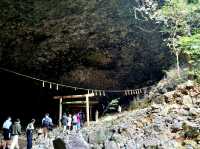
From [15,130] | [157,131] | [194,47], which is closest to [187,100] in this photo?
[194,47]

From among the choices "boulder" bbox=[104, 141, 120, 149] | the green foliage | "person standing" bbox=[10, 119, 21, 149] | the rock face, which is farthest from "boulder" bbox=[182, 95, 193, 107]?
"person standing" bbox=[10, 119, 21, 149]

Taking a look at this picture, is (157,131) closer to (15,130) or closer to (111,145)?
(111,145)

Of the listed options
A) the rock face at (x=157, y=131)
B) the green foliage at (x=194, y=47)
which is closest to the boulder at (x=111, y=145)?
the rock face at (x=157, y=131)

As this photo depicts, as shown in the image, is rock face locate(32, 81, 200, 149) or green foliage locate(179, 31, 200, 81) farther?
green foliage locate(179, 31, 200, 81)

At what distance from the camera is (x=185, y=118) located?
416 inches

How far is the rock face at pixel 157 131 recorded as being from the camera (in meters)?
9.10

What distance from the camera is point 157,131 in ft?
34.4

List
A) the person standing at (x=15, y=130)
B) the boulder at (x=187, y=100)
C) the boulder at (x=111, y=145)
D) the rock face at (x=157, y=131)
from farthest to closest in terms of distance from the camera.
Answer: the boulder at (x=187, y=100) < the person standing at (x=15, y=130) < the boulder at (x=111, y=145) < the rock face at (x=157, y=131)

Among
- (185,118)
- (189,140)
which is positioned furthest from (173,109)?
(189,140)

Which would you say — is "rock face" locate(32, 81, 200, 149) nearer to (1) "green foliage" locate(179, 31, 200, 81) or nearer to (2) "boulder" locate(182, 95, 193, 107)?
(2) "boulder" locate(182, 95, 193, 107)

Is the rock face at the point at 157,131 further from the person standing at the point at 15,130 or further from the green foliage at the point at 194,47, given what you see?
the person standing at the point at 15,130

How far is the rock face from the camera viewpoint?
9102mm

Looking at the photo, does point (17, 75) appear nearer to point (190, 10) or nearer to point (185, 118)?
point (190, 10)

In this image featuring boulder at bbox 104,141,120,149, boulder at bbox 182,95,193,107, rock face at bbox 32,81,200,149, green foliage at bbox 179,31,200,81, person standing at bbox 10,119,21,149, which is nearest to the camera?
rock face at bbox 32,81,200,149
